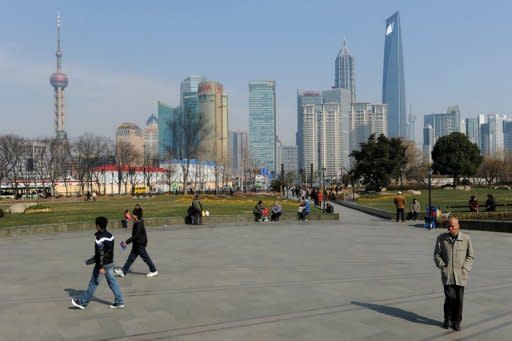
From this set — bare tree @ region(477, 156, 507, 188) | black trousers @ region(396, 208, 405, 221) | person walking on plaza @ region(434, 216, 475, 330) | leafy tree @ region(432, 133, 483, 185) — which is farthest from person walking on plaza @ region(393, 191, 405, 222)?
bare tree @ region(477, 156, 507, 188)

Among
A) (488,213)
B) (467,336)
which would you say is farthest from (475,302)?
(488,213)

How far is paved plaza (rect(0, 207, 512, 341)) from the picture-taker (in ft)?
22.7

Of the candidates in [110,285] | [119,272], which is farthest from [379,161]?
[110,285]

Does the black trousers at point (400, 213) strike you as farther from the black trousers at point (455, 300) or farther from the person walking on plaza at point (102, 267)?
the person walking on plaza at point (102, 267)

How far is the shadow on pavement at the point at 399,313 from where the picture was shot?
7.38 m

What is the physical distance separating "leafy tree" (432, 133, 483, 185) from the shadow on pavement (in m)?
71.4

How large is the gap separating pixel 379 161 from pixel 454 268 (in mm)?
56874

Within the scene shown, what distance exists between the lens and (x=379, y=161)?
62.2 meters

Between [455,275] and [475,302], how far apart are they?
6.97ft

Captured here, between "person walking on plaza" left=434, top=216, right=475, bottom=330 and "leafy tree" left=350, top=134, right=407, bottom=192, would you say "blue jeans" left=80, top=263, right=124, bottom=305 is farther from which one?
"leafy tree" left=350, top=134, right=407, bottom=192

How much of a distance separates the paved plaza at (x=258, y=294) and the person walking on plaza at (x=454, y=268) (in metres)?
0.26

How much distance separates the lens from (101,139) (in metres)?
82.0

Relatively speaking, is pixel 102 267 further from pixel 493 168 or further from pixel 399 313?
pixel 493 168

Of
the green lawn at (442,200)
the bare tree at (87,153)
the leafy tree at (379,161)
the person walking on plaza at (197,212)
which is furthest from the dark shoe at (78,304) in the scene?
the bare tree at (87,153)
